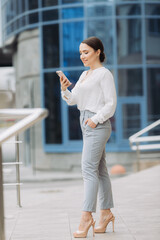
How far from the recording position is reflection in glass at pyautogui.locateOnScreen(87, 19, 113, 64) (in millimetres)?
20531

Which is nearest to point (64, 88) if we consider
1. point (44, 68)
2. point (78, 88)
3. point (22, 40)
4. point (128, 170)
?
point (78, 88)

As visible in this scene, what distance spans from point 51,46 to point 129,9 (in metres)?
3.30

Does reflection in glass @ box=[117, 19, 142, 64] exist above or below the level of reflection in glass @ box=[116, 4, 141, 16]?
below

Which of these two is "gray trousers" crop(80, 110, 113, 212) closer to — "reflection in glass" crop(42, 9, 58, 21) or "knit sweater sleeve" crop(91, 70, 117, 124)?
"knit sweater sleeve" crop(91, 70, 117, 124)

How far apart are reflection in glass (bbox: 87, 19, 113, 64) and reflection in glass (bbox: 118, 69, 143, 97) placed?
73cm

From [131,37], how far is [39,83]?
4.06m

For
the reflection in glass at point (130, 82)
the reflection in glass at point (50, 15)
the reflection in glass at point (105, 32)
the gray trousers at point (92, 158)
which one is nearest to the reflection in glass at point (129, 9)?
the reflection in glass at point (105, 32)

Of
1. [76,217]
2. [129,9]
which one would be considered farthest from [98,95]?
[129,9]

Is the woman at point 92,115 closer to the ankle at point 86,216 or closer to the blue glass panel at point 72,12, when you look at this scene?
the ankle at point 86,216

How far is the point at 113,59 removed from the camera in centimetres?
2062

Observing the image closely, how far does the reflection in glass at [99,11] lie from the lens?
20.7m

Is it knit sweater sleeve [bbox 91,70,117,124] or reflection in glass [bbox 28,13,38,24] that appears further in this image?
reflection in glass [bbox 28,13,38,24]

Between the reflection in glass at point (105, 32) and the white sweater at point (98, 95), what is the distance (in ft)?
52.5

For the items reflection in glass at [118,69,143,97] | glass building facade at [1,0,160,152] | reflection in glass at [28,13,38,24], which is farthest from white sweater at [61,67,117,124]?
reflection in glass at [28,13,38,24]
